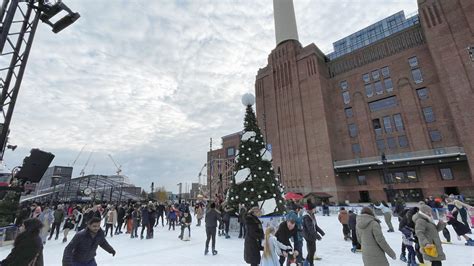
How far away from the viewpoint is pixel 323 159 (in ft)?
124

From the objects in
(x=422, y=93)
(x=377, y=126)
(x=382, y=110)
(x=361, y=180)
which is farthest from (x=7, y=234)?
(x=422, y=93)

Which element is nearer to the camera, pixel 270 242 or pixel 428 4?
pixel 270 242

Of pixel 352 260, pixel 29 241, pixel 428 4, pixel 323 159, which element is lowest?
pixel 352 260

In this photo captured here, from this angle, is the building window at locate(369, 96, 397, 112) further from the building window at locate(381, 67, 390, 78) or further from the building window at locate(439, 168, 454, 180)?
the building window at locate(439, 168, 454, 180)

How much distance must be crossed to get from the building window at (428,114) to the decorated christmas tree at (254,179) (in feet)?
105

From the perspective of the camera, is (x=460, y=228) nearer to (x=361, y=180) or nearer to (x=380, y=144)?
(x=361, y=180)

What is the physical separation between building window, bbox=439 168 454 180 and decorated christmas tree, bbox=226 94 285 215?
29.9 meters

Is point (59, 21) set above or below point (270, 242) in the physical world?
above

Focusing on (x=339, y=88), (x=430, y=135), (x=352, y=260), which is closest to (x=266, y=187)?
(x=352, y=260)

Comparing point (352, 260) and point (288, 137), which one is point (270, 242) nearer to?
point (352, 260)

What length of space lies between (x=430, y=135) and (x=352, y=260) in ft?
113

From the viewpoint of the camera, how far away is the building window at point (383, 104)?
116ft

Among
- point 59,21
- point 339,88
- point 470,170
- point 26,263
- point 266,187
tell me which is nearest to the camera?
point 26,263

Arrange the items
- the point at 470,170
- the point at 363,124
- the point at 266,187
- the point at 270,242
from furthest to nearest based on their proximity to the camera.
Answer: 1. the point at 363,124
2. the point at 470,170
3. the point at 266,187
4. the point at 270,242
